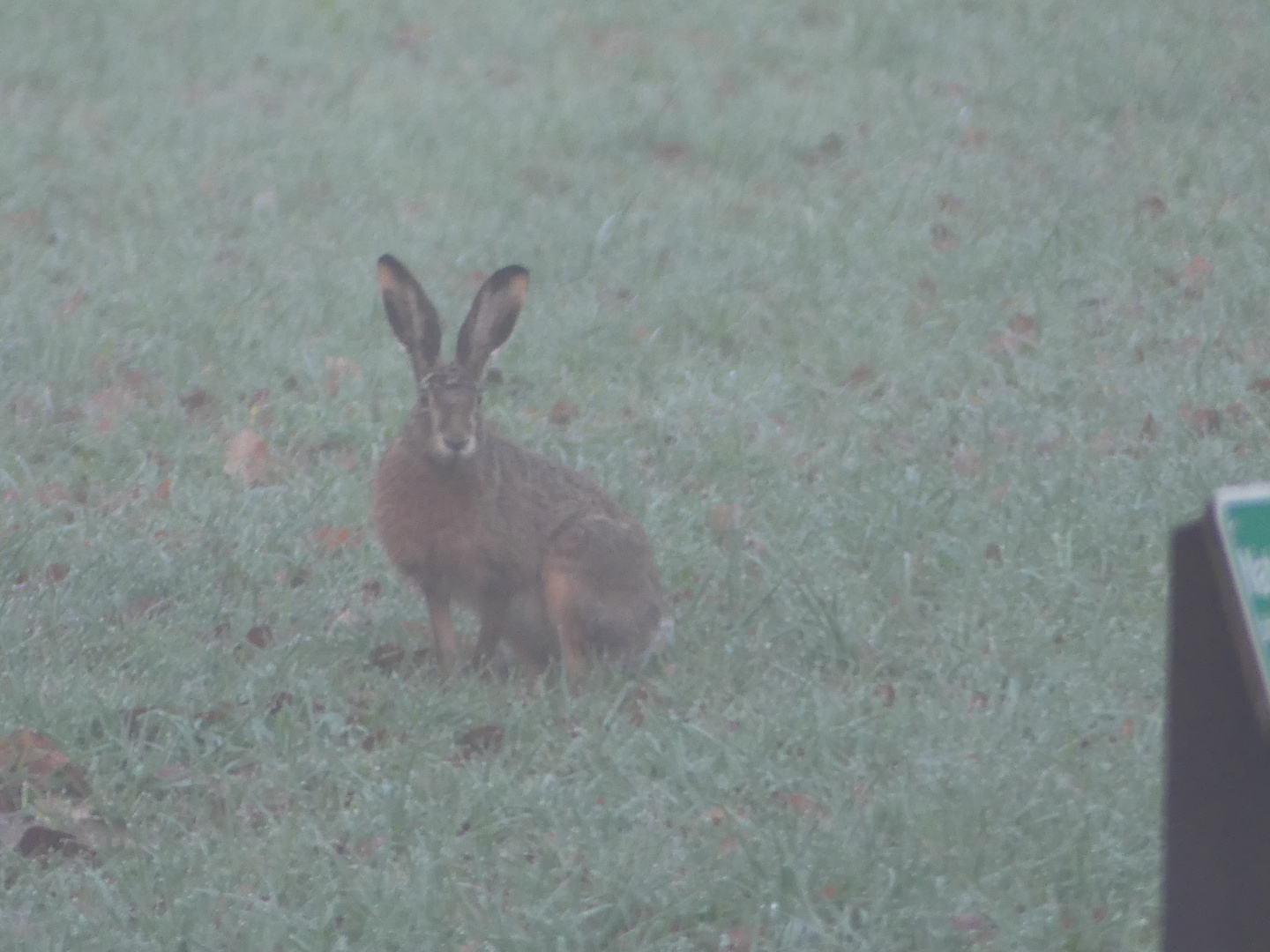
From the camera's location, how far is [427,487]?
489 cm

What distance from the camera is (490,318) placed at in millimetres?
4891

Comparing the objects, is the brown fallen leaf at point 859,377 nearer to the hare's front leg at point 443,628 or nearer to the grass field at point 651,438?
the grass field at point 651,438

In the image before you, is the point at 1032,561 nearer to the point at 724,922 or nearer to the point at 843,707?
the point at 843,707

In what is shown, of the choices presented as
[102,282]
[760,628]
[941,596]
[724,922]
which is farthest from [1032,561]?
[102,282]

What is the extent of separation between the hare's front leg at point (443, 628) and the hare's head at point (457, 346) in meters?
0.38

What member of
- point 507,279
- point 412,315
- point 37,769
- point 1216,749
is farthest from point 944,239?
point 1216,749

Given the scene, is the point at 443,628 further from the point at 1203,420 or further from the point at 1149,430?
the point at 1203,420

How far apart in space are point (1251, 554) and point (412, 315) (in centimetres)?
332

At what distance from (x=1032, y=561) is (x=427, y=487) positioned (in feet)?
5.54

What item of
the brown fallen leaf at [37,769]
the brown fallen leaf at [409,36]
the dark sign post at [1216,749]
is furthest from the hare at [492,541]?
the brown fallen leaf at [409,36]

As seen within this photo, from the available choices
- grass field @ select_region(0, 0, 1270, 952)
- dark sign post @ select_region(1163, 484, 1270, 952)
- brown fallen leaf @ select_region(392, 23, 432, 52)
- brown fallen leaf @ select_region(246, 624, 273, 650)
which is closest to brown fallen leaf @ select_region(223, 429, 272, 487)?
grass field @ select_region(0, 0, 1270, 952)

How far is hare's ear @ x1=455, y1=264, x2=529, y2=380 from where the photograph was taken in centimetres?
484

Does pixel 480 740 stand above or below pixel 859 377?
below

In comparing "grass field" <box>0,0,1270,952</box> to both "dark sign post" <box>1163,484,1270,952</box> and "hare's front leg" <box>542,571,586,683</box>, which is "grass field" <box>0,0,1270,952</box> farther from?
"dark sign post" <box>1163,484,1270,952</box>
